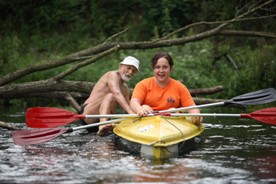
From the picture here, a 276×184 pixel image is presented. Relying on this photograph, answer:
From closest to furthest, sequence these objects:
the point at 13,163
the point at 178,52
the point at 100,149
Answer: the point at 13,163
the point at 100,149
the point at 178,52

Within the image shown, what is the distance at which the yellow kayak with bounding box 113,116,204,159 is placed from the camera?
675 cm

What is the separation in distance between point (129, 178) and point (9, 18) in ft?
47.2

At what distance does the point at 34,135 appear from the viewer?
7.78 meters

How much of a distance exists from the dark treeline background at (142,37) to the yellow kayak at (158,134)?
4.39m

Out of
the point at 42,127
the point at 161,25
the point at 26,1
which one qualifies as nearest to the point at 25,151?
the point at 42,127

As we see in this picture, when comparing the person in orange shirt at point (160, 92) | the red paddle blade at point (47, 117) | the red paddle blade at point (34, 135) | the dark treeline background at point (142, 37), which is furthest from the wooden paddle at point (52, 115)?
the dark treeline background at point (142, 37)

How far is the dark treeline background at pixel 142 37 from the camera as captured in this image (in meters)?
13.3

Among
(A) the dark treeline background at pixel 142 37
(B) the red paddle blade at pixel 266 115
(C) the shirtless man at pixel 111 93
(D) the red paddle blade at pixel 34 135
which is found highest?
(A) the dark treeline background at pixel 142 37

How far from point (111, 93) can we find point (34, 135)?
5.52 feet

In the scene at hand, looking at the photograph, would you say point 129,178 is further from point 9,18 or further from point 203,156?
point 9,18

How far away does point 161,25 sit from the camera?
18.2 m

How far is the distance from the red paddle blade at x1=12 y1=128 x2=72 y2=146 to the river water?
0.11 m

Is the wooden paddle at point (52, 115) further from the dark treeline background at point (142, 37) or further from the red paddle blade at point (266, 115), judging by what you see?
the dark treeline background at point (142, 37)

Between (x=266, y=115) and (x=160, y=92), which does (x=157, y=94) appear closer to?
(x=160, y=92)
